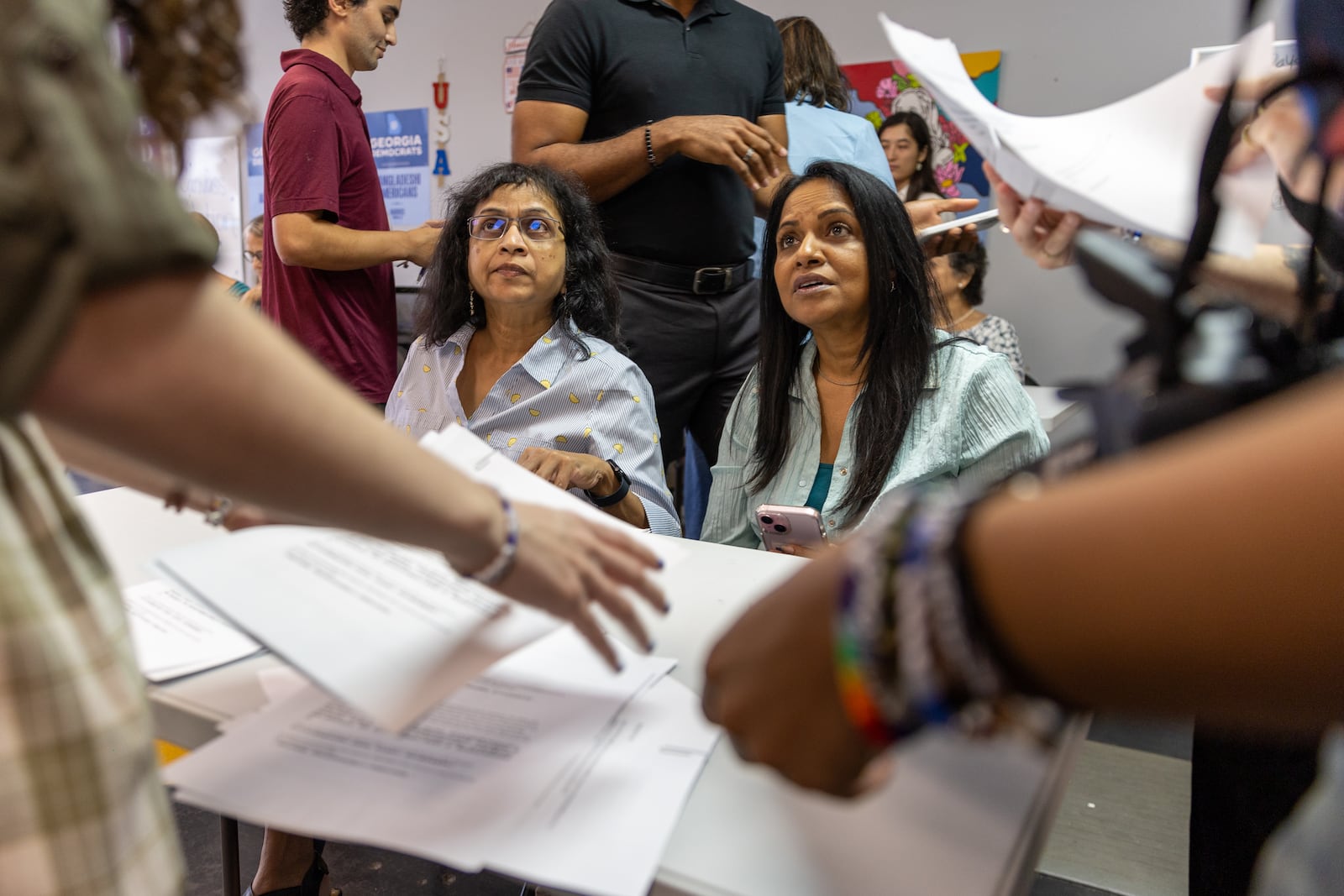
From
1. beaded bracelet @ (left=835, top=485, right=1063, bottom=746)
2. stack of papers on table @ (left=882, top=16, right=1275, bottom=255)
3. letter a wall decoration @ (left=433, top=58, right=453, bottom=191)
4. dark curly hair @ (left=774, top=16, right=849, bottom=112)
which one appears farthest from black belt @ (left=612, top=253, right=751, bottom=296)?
letter a wall decoration @ (left=433, top=58, right=453, bottom=191)

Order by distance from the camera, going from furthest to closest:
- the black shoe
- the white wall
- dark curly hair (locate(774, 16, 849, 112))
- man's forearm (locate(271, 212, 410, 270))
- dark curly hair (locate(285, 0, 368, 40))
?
the white wall, dark curly hair (locate(774, 16, 849, 112)), dark curly hair (locate(285, 0, 368, 40)), man's forearm (locate(271, 212, 410, 270)), the black shoe

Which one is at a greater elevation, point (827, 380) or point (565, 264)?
point (565, 264)

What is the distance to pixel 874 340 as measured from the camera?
1546 mm

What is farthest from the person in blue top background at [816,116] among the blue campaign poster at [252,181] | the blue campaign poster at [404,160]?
the blue campaign poster at [252,181]

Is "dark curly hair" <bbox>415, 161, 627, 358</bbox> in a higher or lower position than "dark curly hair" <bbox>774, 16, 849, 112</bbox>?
lower

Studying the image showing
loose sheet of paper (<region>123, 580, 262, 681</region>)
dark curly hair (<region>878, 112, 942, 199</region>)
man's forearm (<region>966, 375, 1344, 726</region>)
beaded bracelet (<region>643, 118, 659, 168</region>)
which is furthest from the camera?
dark curly hair (<region>878, 112, 942, 199</region>)

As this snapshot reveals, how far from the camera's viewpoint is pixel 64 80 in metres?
0.29

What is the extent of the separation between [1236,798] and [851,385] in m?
0.83

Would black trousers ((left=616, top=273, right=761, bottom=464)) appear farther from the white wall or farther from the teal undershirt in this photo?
the white wall

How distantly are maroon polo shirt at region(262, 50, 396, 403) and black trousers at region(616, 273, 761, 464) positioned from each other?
62 cm

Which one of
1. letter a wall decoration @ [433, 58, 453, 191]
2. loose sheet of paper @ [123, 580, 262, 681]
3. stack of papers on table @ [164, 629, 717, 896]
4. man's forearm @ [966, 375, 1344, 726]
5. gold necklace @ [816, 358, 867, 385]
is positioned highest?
letter a wall decoration @ [433, 58, 453, 191]

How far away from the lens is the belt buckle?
1.88 m

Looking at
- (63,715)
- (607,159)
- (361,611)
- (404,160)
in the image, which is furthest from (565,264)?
(404,160)

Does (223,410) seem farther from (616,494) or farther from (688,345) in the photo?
(688,345)
